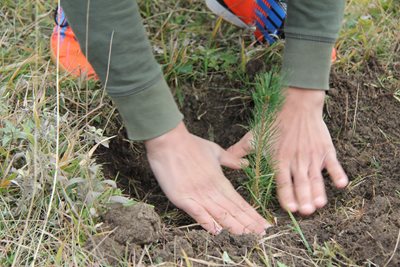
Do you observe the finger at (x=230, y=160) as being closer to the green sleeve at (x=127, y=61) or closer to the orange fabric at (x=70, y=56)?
the green sleeve at (x=127, y=61)

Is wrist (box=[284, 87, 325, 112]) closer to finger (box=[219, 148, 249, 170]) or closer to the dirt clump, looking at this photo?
finger (box=[219, 148, 249, 170])

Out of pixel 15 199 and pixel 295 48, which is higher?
pixel 295 48

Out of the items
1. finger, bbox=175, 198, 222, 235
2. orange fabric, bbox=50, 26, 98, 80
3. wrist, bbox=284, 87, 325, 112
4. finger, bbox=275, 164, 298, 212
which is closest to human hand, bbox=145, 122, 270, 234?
finger, bbox=175, 198, 222, 235

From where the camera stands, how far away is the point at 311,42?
1.93m

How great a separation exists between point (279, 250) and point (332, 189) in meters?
0.43

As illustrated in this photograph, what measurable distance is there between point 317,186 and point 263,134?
0.31 m

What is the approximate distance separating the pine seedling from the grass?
0.02 m

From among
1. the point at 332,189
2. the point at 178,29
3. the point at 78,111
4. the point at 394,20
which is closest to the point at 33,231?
the point at 78,111

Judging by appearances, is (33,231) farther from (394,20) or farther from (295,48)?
(394,20)

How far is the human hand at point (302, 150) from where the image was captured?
1.84 meters

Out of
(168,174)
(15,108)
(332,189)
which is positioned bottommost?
(332,189)

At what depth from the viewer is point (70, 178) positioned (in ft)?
5.45

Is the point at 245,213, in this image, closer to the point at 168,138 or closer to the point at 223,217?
the point at 223,217

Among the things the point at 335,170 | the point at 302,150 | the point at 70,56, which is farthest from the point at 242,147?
the point at 70,56
